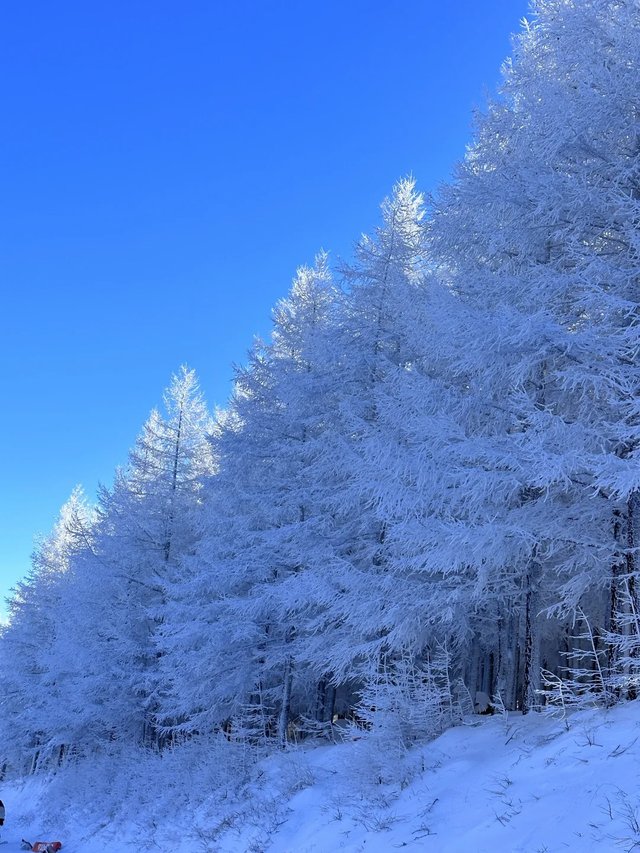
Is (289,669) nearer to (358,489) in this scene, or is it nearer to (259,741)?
(259,741)

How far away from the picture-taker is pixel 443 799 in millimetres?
6219

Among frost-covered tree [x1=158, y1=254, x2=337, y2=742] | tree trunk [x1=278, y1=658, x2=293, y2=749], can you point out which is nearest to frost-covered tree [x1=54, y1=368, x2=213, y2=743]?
frost-covered tree [x1=158, y1=254, x2=337, y2=742]

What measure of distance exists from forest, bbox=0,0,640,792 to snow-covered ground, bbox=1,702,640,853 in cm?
52

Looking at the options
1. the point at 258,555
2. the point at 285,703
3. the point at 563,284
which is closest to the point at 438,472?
the point at 563,284

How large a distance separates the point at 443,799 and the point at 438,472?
3428 millimetres

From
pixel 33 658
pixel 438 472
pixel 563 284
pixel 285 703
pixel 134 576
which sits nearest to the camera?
pixel 563 284

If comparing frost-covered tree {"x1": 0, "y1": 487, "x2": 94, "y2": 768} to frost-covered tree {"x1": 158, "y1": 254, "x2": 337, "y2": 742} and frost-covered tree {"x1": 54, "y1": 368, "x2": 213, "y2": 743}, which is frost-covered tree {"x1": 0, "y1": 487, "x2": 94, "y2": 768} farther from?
frost-covered tree {"x1": 158, "y1": 254, "x2": 337, "y2": 742}

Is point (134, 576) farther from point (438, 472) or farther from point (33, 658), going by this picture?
point (33, 658)

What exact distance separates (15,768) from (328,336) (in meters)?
40.2

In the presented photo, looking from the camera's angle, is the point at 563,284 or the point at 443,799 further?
the point at 563,284

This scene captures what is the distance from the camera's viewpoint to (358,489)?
9.57 meters

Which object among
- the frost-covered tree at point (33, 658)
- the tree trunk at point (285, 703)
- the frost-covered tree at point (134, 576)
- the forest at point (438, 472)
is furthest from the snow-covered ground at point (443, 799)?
the frost-covered tree at point (33, 658)

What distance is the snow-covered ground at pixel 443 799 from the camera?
4695 millimetres

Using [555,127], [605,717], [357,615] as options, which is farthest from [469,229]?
[605,717]
